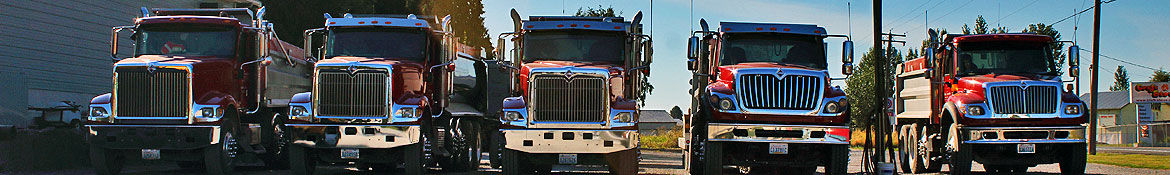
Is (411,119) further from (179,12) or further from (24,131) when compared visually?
(24,131)

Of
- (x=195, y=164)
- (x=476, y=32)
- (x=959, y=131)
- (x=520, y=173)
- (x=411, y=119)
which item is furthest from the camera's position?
(x=476, y=32)

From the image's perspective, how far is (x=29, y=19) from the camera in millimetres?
28188

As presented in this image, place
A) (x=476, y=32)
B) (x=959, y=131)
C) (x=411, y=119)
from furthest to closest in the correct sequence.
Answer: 1. (x=476, y=32)
2. (x=959, y=131)
3. (x=411, y=119)

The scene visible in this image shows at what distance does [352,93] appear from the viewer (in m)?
19.0

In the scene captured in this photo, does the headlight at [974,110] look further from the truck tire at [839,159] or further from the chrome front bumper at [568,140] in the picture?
the chrome front bumper at [568,140]

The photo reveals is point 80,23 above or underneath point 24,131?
above

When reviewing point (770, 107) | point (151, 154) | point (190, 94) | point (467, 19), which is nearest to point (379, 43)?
point (190, 94)

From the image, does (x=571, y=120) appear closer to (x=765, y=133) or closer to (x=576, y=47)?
(x=576, y=47)

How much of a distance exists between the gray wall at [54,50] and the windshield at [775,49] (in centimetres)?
1432

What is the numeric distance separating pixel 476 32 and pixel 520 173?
138 feet

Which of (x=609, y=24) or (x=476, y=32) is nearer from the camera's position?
(x=609, y=24)

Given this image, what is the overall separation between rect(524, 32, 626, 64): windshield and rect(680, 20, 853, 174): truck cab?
123 centimetres

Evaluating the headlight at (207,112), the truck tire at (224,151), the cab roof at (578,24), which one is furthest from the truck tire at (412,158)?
the headlight at (207,112)

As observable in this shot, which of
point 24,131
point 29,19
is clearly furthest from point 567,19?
point 29,19
